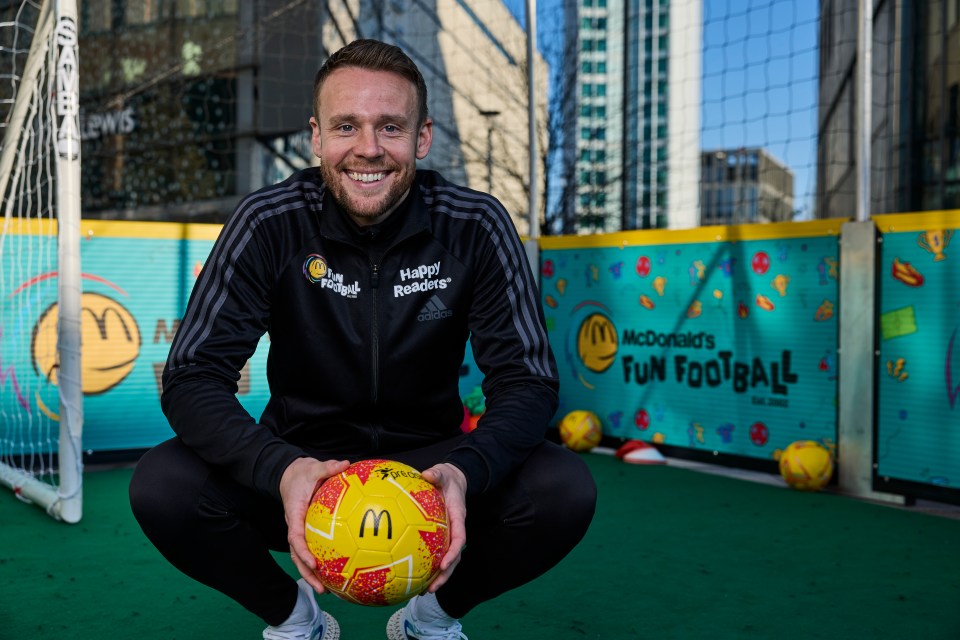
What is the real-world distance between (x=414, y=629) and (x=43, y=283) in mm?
3169

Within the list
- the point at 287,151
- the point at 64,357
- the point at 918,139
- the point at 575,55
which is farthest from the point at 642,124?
the point at 64,357

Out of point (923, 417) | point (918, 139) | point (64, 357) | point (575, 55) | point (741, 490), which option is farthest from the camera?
point (575, 55)

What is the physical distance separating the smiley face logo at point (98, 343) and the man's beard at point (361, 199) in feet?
9.45

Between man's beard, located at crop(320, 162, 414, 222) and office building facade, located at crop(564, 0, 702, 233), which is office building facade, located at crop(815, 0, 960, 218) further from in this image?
man's beard, located at crop(320, 162, 414, 222)

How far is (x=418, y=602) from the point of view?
197 centimetres

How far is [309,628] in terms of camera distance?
1.91m

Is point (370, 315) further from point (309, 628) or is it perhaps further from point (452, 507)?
point (309, 628)

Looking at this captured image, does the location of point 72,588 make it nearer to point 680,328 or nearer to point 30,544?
point 30,544

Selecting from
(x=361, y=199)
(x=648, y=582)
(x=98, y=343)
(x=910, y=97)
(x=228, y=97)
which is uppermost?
(x=228, y=97)

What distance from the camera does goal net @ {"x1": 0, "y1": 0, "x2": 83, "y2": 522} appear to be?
323 centimetres

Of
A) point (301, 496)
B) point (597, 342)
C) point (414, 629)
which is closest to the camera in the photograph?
point (301, 496)

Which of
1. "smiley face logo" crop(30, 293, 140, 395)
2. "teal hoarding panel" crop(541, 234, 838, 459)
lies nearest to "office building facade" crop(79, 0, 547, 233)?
"teal hoarding panel" crop(541, 234, 838, 459)

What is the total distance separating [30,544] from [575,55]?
329 inches

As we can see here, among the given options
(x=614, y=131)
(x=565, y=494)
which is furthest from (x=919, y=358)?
(x=614, y=131)
